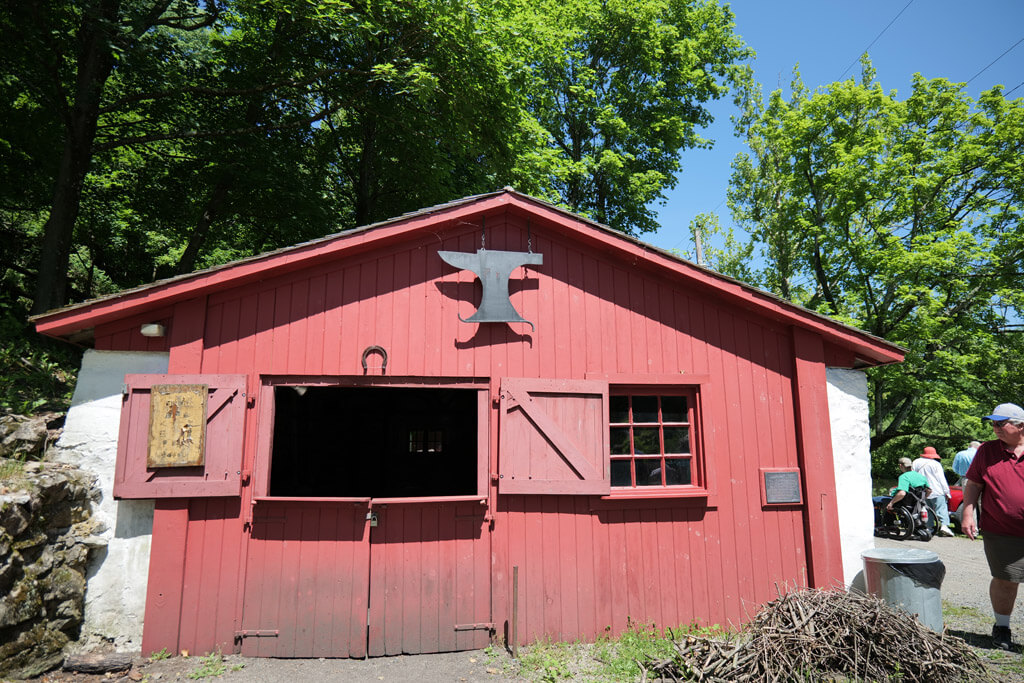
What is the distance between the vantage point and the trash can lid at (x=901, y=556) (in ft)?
16.2

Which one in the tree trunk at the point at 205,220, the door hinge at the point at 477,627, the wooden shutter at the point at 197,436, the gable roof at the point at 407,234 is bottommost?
→ the door hinge at the point at 477,627

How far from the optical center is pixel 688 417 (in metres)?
6.00

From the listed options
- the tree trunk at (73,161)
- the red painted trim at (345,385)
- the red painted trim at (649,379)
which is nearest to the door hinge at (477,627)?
the red painted trim at (345,385)

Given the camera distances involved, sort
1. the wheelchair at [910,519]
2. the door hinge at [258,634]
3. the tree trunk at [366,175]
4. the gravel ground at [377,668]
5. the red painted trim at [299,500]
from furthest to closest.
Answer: the tree trunk at [366,175] → the wheelchair at [910,519] → the red painted trim at [299,500] → the door hinge at [258,634] → the gravel ground at [377,668]

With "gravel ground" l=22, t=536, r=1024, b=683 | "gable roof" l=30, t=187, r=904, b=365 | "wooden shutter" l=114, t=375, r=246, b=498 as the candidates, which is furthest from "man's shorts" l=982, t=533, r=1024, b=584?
"wooden shutter" l=114, t=375, r=246, b=498

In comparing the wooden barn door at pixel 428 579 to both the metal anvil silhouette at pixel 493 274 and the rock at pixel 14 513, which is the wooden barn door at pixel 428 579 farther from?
the rock at pixel 14 513

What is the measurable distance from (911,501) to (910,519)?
14.5 inches

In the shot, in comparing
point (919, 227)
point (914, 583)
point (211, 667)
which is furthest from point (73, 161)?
point (919, 227)

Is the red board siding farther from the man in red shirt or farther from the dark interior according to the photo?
the dark interior

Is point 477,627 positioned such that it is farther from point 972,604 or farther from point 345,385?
point 972,604

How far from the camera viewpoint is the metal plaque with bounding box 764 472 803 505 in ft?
19.1

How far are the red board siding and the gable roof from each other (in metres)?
0.16

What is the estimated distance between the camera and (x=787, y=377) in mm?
6109

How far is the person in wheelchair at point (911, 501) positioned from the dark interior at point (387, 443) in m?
8.25
